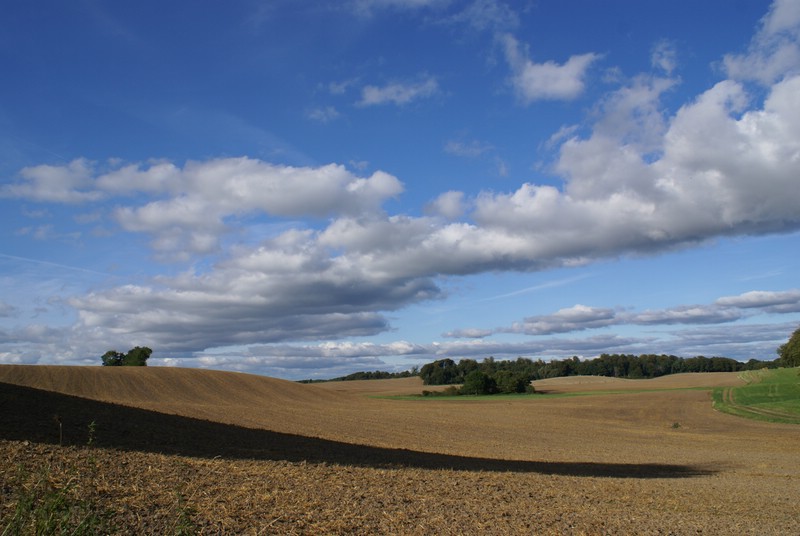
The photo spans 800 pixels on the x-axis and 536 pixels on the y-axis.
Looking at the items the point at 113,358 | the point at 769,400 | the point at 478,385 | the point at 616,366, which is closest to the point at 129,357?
the point at 113,358

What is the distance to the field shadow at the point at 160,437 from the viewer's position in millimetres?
Result: 12641

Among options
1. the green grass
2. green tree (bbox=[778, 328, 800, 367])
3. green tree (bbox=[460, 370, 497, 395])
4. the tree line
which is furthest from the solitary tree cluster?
green tree (bbox=[778, 328, 800, 367])

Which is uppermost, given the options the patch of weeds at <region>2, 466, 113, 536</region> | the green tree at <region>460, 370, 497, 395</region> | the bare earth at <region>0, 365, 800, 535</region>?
the patch of weeds at <region>2, 466, 113, 536</region>

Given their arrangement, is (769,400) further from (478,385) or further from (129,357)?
(129,357)

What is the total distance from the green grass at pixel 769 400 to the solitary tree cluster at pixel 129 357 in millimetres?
81221

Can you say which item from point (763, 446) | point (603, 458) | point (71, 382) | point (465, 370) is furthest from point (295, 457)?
point (465, 370)

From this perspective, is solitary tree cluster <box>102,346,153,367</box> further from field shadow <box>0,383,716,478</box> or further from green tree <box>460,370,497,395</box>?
field shadow <box>0,383,716,478</box>

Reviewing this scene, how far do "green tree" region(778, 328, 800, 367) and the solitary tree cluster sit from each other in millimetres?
93547

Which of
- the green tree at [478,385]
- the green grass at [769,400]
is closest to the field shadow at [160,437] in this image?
the green grass at [769,400]

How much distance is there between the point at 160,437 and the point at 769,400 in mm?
68289

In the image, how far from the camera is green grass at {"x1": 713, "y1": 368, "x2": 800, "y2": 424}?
52.8 metres

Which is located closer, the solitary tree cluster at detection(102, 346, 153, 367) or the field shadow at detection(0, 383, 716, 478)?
the field shadow at detection(0, 383, 716, 478)

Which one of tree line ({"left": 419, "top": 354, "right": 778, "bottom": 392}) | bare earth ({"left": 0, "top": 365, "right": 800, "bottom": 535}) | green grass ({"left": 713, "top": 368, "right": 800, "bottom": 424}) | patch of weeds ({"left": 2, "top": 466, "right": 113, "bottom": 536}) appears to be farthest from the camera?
tree line ({"left": 419, "top": 354, "right": 778, "bottom": 392})

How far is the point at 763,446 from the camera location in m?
32.3
